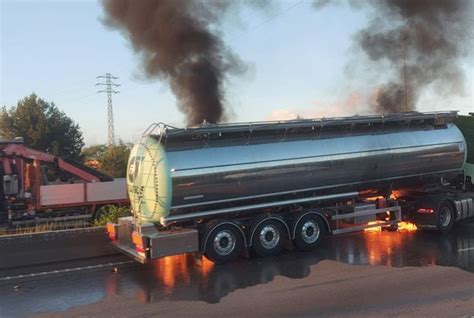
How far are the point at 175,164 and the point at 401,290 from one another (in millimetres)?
4008

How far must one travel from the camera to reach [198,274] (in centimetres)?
805

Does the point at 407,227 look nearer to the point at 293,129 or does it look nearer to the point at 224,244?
the point at 293,129

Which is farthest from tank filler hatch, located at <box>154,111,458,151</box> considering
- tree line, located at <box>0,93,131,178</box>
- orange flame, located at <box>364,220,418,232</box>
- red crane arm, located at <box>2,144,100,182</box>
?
tree line, located at <box>0,93,131,178</box>

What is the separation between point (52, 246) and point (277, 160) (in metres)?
4.37

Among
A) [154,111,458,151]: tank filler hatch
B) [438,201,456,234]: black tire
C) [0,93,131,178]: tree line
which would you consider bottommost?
[438,201,456,234]: black tire

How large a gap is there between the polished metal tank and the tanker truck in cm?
2

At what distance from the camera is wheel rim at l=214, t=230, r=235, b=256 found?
28.7 feet

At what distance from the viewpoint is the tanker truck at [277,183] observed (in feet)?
28.1

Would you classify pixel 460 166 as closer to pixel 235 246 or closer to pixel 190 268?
pixel 235 246

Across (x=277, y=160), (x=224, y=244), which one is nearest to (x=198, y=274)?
(x=224, y=244)

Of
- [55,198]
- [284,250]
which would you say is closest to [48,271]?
[284,250]

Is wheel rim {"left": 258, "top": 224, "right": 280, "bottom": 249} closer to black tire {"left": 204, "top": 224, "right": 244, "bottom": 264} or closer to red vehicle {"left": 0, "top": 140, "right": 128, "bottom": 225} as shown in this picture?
black tire {"left": 204, "top": 224, "right": 244, "bottom": 264}

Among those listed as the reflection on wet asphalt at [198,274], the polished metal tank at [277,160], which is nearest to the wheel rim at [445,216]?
the polished metal tank at [277,160]

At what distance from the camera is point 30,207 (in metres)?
15.5
